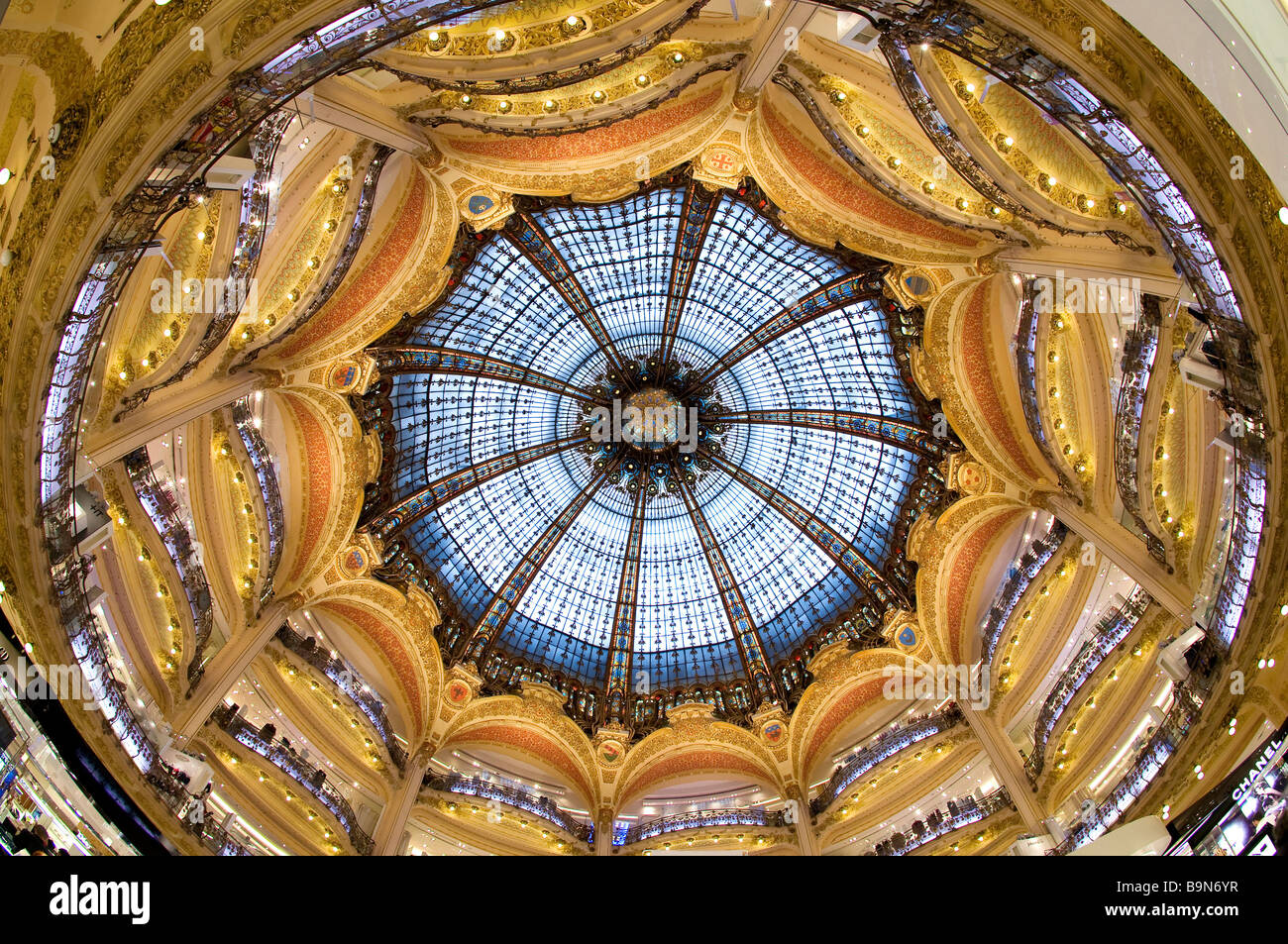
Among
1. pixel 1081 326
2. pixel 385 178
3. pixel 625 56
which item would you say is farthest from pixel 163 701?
pixel 1081 326

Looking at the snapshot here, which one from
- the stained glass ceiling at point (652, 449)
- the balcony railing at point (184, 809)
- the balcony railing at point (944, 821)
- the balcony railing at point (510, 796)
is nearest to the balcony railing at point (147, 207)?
the balcony railing at point (184, 809)

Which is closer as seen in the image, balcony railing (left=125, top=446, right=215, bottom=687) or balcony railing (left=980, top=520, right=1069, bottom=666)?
balcony railing (left=125, top=446, right=215, bottom=687)

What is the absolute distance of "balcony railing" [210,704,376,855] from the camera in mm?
21759

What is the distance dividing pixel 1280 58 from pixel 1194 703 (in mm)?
12269

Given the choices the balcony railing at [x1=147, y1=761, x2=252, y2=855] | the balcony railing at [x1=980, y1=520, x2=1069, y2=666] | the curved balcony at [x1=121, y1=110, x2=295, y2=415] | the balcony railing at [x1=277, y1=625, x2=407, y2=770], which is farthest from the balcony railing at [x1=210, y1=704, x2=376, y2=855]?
the balcony railing at [x1=980, y1=520, x2=1069, y2=666]

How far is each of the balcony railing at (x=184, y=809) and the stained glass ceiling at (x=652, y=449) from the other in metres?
11.3

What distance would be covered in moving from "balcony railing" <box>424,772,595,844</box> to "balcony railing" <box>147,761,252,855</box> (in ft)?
28.5

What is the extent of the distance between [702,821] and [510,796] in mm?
6392

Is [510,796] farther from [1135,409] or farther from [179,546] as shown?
[1135,409]

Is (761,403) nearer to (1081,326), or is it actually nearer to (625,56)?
(1081,326)

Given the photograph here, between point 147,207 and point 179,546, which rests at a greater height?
point 179,546

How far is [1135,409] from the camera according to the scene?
18.2 m

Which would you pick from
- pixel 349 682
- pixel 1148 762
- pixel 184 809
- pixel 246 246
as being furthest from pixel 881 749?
pixel 246 246

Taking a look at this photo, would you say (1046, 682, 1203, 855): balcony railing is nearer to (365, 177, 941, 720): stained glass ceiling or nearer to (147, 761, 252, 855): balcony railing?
(365, 177, 941, 720): stained glass ceiling
